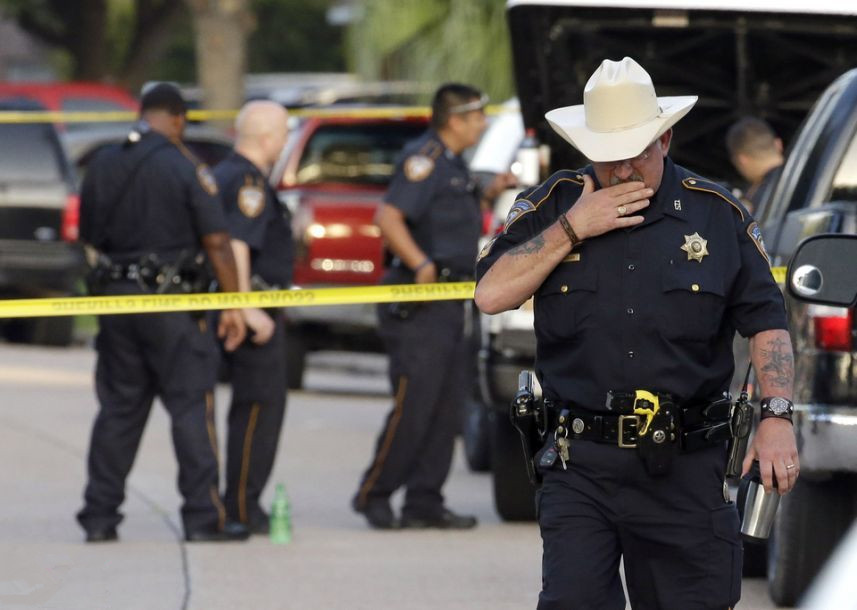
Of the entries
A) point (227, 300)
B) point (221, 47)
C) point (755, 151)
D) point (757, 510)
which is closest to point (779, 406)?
point (757, 510)

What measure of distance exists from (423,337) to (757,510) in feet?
12.9

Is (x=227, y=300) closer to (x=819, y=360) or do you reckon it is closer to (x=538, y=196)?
(x=819, y=360)

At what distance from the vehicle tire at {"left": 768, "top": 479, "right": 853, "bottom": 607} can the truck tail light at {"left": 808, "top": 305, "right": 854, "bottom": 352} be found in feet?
1.77

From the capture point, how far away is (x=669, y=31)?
360 inches

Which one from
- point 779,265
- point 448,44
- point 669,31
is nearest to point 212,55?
point 448,44

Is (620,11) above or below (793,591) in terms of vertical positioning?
above

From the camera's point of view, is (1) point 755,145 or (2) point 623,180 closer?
(2) point 623,180

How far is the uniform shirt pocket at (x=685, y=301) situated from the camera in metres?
4.57

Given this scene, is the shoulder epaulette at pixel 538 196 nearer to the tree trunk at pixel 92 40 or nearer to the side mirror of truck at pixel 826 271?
the side mirror of truck at pixel 826 271

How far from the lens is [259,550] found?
7.98 meters

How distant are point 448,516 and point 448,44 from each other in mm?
10640

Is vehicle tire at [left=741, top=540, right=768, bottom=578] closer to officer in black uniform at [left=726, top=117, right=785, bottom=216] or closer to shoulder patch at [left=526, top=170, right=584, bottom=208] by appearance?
officer in black uniform at [left=726, top=117, right=785, bottom=216]

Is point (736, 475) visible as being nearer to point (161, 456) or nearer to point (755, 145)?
point (755, 145)

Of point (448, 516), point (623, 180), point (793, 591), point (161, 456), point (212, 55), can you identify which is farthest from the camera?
point (212, 55)
